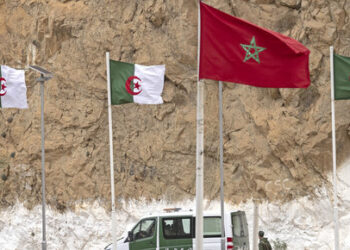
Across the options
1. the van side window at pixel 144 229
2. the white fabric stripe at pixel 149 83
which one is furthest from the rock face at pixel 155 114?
the white fabric stripe at pixel 149 83

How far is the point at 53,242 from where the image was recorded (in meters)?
27.3

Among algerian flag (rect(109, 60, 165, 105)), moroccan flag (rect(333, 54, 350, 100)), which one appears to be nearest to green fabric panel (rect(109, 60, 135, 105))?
algerian flag (rect(109, 60, 165, 105))

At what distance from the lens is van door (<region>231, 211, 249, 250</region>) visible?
17.3 meters

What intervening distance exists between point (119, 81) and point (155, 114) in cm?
1075

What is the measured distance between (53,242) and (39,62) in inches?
345

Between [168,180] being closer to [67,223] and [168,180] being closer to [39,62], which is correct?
[67,223]

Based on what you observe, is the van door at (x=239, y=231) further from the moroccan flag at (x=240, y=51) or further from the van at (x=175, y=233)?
the moroccan flag at (x=240, y=51)

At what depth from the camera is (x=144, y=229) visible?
57.4 ft

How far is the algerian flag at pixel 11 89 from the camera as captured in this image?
19.2 meters

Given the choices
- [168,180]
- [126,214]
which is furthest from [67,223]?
[168,180]

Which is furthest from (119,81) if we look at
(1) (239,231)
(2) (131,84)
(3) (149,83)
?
(1) (239,231)

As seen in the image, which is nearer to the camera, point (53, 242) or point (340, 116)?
point (340, 116)

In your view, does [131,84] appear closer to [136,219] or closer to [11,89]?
[11,89]

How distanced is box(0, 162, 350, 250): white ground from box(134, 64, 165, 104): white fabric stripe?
940 cm
